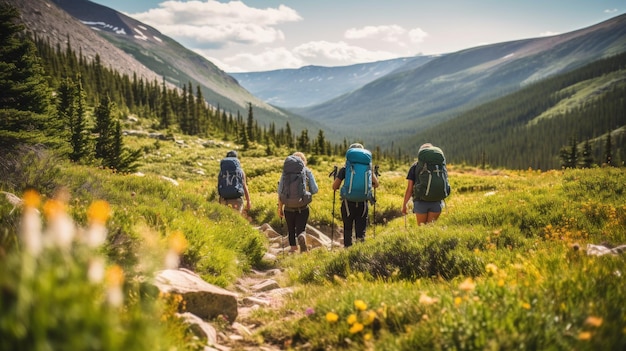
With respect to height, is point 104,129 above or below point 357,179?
above

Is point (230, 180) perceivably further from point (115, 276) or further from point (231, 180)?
point (115, 276)

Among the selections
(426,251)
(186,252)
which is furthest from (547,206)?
(186,252)

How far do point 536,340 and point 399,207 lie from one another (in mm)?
13139

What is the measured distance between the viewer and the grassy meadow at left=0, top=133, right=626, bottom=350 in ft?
4.81

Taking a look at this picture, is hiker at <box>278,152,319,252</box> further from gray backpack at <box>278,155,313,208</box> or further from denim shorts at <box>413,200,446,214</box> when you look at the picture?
denim shorts at <box>413,200,446,214</box>

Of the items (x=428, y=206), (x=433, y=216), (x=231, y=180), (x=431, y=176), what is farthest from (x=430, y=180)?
(x=231, y=180)

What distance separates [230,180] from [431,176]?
6.20m

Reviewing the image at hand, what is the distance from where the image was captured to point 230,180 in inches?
470

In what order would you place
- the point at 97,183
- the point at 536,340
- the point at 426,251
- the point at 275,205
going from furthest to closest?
the point at 275,205 < the point at 97,183 < the point at 426,251 < the point at 536,340

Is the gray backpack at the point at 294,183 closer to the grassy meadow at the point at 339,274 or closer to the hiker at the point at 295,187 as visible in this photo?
the hiker at the point at 295,187

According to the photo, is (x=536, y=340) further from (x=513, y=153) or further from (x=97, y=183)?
(x=513, y=153)

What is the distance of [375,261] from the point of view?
6605 millimetres

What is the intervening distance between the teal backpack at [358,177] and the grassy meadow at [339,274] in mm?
1790

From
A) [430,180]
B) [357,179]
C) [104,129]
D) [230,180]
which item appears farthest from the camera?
[104,129]
